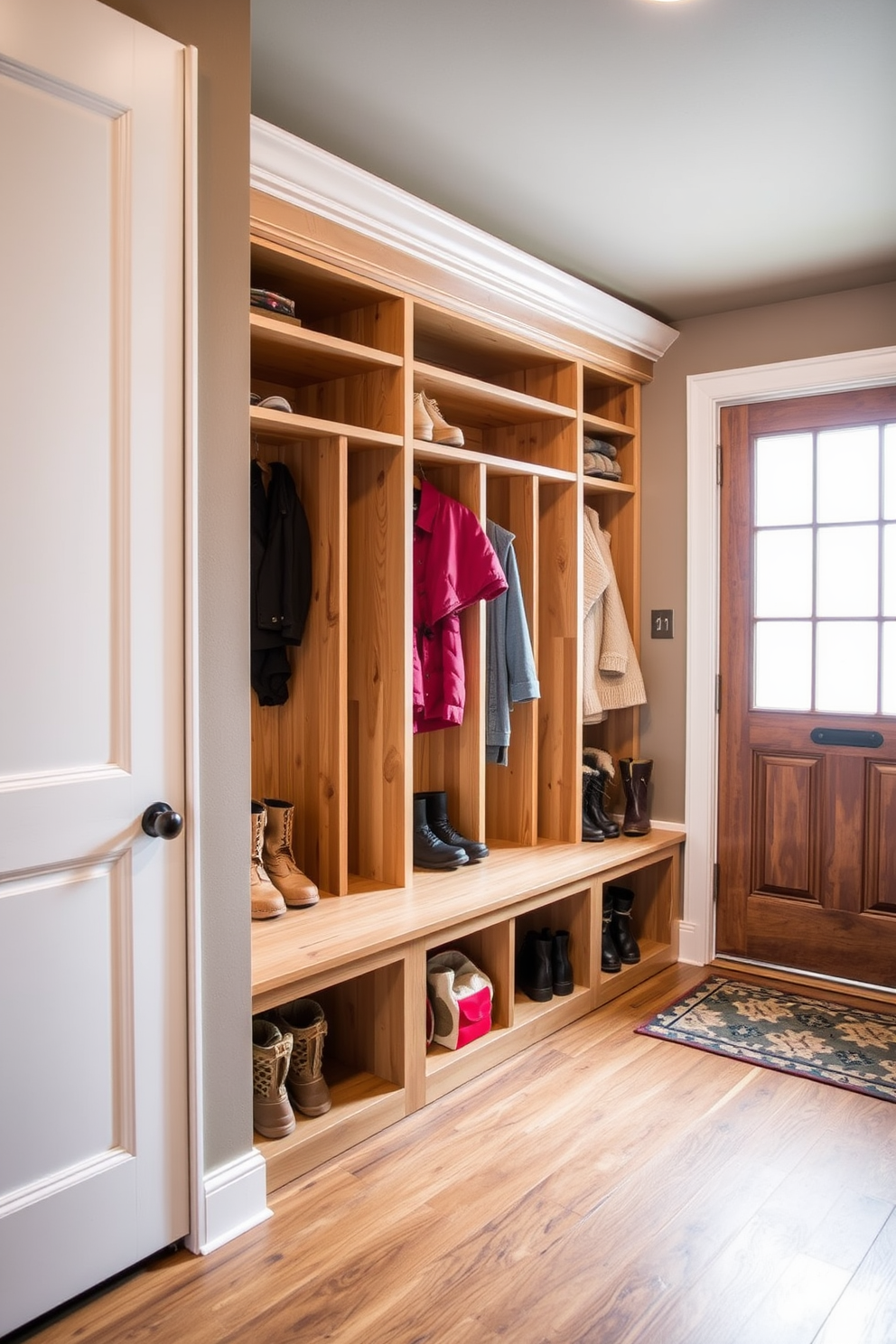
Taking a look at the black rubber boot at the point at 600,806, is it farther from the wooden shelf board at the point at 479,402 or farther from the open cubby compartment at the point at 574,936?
the wooden shelf board at the point at 479,402

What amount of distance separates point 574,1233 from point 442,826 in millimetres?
1330

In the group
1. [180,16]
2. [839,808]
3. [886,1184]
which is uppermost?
[180,16]

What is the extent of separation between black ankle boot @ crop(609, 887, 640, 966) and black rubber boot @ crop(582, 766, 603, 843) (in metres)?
0.26

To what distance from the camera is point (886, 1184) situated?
224 centimetres

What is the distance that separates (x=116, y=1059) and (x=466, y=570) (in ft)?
5.70

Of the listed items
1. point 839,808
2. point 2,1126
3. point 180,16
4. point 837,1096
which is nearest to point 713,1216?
point 837,1096

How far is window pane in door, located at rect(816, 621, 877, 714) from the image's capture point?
3455 millimetres

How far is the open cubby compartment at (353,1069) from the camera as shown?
7.21ft

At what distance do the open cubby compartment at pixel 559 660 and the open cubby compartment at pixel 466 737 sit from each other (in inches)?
17.7

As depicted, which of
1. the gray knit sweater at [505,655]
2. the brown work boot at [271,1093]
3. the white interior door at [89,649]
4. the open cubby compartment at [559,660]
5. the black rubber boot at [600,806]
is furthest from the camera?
the black rubber boot at [600,806]

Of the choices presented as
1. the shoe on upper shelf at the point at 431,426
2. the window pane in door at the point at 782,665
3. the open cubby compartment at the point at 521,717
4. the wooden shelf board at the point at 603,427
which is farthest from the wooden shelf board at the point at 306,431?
the window pane in door at the point at 782,665

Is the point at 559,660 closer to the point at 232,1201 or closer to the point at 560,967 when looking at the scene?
the point at 560,967

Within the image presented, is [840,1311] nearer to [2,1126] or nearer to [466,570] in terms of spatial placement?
[2,1126]

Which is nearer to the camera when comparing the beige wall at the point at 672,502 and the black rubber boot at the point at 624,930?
the black rubber boot at the point at 624,930
